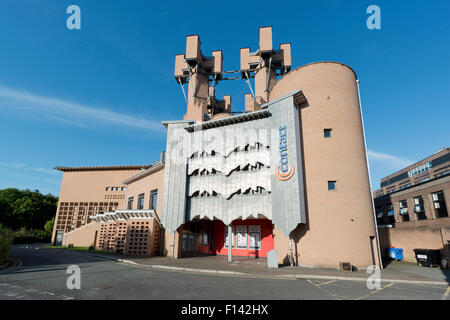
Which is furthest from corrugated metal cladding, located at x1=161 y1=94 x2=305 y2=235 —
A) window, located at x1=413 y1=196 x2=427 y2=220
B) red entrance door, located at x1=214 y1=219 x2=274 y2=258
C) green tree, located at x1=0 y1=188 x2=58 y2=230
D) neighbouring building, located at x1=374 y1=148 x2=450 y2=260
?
green tree, located at x1=0 y1=188 x2=58 y2=230

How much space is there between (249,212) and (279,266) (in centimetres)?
507

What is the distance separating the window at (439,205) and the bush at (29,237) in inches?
2748

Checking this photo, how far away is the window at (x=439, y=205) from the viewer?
24.0 metres

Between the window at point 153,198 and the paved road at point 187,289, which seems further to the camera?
the window at point 153,198

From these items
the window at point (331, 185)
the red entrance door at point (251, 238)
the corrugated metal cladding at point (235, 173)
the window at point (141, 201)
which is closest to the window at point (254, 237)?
the red entrance door at point (251, 238)

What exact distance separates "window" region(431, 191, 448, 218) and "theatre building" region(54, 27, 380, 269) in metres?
11.0

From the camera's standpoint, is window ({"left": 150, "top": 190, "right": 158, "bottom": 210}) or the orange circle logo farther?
window ({"left": 150, "top": 190, "right": 158, "bottom": 210})

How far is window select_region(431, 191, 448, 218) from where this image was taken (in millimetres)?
23953

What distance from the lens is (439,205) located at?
2466 centimetres

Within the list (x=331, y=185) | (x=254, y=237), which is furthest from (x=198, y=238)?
(x=331, y=185)

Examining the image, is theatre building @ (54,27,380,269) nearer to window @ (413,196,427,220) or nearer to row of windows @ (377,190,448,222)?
row of windows @ (377,190,448,222)

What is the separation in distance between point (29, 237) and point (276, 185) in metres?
57.7

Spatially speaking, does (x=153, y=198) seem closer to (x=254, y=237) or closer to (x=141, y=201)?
(x=141, y=201)

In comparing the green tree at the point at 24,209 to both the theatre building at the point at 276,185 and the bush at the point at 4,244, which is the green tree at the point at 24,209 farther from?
the bush at the point at 4,244
